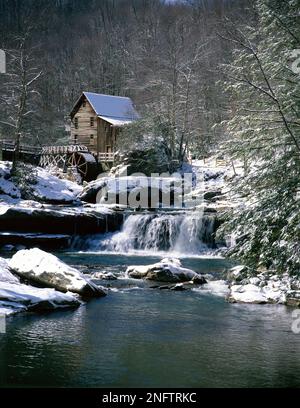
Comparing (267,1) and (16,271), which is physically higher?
(267,1)

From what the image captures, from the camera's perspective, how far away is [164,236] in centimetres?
2666

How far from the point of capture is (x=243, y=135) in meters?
11.2

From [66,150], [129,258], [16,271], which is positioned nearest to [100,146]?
[66,150]

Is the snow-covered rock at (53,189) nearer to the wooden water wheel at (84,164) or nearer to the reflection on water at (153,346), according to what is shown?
the wooden water wheel at (84,164)

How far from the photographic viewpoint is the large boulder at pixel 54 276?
45.9ft

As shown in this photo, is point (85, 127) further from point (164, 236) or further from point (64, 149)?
point (164, 236)

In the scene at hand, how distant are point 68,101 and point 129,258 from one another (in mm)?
45199

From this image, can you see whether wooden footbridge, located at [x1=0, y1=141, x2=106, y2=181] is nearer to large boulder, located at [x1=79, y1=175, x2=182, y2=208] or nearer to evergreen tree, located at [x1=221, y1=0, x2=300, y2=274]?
large boulder, located at [x1=79, y1=175, x2=182, y2=208]

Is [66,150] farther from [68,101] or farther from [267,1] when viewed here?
[267,1]

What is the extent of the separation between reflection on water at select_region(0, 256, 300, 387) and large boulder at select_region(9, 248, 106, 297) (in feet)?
2.60

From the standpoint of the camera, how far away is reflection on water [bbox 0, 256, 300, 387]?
8078 mm

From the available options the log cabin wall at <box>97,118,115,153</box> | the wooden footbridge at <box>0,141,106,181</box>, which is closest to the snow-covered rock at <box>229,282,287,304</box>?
the wooden footbridge at <box>0,141,106,181</box>

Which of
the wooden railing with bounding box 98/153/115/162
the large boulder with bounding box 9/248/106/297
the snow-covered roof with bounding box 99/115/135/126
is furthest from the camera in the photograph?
the snow-covered roof with bounding box 99/115/135/126

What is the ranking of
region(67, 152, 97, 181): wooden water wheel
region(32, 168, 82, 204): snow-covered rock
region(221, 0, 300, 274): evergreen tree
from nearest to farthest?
region(221, 0, 300, 274): evergreen tree < region(32, 168, 82, 204): snow-covered rock < region(67, 152, 97, 181): wooden water wheel
